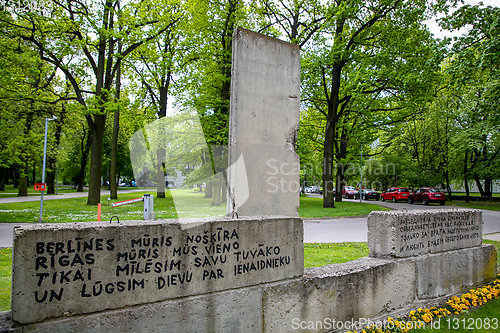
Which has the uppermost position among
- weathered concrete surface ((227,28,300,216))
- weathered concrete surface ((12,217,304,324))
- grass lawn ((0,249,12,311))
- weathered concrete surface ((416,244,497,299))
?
weathered concrete surface ((227,28,300,216))

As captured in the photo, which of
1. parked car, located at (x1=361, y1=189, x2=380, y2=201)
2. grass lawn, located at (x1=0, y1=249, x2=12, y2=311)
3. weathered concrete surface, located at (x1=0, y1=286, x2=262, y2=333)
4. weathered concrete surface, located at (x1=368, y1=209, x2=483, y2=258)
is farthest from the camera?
parked car, located at (x1=361, y1=189, x2=380, y2=201)

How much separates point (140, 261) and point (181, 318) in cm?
65

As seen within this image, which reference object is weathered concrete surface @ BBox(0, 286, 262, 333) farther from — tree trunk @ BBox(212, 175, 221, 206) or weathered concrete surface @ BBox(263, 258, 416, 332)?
tree trunk @ BBox(212, 175, 221, 206)

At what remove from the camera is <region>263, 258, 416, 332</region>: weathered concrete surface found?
3.23 metres

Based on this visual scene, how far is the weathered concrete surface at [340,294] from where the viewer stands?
323 centimetres

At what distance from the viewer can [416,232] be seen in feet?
14.5

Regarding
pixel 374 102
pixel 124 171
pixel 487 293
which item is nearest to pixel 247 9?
pixel 374 102

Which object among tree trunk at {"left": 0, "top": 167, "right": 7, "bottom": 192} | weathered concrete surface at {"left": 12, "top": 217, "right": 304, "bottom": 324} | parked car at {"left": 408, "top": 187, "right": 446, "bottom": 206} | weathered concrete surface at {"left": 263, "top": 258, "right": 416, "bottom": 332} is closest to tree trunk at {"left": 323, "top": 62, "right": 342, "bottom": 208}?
parked car at {"left": 408, "top": 187, "right": 446, "bottom": 206}

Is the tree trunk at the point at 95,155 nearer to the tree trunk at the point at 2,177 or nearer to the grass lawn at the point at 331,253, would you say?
the grass lawn at the point at 331,253

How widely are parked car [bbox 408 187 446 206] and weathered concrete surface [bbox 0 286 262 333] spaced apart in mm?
28851

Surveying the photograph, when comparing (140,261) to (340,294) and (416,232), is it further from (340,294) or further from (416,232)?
(416,232)

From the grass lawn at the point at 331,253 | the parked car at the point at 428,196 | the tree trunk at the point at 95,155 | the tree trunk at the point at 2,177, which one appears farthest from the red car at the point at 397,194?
the tree trunk at the point at 2,177

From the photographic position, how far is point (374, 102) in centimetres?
2077

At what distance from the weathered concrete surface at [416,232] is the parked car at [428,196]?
25.2 meters
